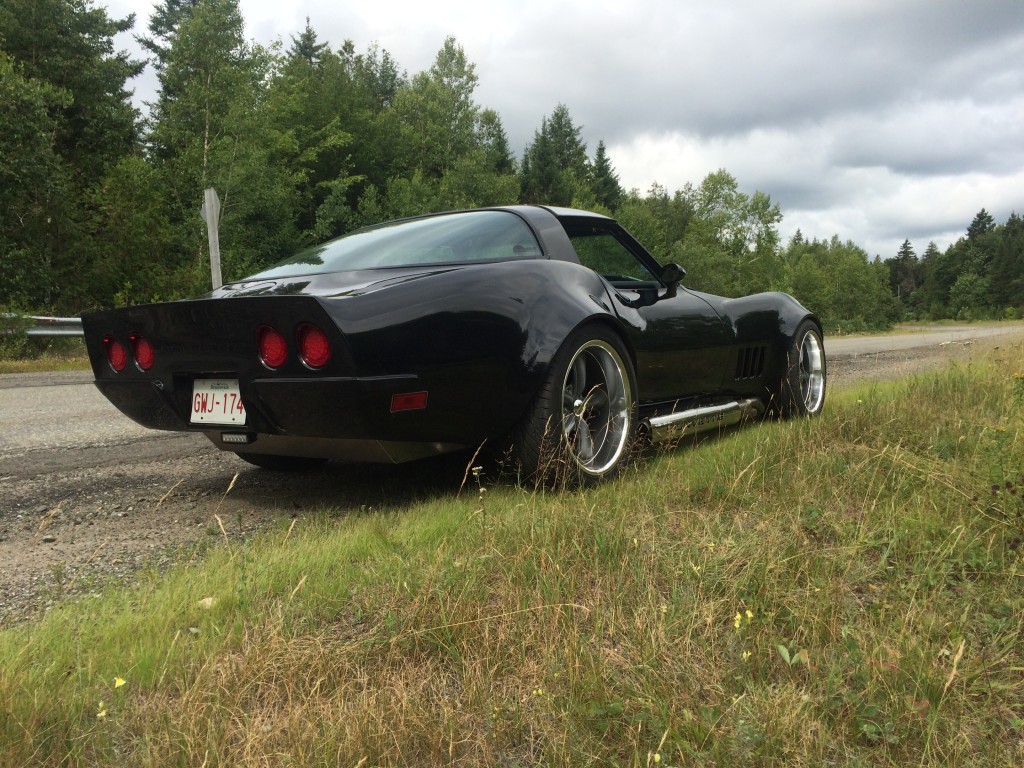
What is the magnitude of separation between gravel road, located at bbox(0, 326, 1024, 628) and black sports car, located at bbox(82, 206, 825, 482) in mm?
289

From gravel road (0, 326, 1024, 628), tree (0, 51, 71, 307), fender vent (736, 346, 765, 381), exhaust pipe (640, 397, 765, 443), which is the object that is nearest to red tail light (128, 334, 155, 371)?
gravel road (0, 326, 1024, 628)

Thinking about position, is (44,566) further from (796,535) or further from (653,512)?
(796,535)

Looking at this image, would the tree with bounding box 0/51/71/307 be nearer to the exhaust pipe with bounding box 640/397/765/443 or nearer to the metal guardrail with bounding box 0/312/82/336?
the metal guardrail with bounding box 0/312/82/336

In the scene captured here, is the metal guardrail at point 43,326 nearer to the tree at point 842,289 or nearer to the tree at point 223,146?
the tree at point 223,146

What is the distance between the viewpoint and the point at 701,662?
153cm

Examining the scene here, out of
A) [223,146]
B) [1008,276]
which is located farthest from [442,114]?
[1008,276]

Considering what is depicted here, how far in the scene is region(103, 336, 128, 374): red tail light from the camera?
2754 mm

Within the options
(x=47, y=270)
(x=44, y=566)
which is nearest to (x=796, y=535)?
(x=44, y=566)

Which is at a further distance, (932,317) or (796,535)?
(932,317)

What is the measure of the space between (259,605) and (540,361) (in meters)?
1.24

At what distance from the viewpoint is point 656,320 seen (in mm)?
3338

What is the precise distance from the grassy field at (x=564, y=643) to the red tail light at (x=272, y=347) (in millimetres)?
556

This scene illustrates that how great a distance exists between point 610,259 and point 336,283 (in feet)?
4.79

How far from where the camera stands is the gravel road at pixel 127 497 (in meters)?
2.16
